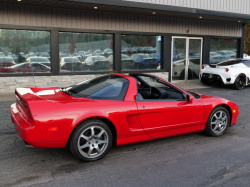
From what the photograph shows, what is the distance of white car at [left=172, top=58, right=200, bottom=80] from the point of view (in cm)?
1320

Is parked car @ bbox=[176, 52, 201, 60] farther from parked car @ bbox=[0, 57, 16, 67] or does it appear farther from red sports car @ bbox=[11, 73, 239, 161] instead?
red sports car @ bbox=[11, 73, 239, 161]

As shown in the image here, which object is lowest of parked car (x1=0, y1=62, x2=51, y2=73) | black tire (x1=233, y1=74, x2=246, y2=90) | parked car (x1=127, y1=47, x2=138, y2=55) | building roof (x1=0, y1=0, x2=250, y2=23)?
black tire (x1=233, y1=74, x2=246, y2=90)

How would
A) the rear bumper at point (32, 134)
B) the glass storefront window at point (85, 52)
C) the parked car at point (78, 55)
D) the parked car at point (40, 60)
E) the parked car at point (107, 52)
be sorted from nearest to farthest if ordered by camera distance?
the rear bumper at point (32, 134), the parked car at point (40, 60), the glass storefront window at point (85, 52), the parked car at point (78, 55), the parked car at point (107, 52)

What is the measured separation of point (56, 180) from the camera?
3.12 m

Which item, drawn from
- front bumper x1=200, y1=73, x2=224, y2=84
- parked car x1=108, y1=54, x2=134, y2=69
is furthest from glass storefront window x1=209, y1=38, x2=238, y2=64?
parked car x1=108, y1=54, x2=134, y2=69

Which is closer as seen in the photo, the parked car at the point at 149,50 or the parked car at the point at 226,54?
the parked car at the point at 149,50

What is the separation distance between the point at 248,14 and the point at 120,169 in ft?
40.5

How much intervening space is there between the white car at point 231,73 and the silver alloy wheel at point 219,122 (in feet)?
21.4

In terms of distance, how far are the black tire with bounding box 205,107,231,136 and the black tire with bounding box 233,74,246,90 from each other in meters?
6.58

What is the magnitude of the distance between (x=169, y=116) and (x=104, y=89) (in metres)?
1.19

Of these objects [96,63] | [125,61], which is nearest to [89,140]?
[96,63]

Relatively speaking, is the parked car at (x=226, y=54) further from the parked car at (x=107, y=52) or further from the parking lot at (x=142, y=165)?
the parking lot at (x=142, y=165)

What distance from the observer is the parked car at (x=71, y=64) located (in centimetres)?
1062

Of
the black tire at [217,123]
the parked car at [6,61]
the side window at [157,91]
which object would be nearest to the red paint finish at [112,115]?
the black tire at [217,123]
